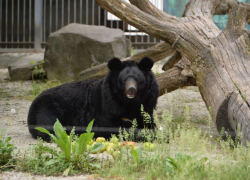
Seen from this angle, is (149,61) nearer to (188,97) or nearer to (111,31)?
(188,97)

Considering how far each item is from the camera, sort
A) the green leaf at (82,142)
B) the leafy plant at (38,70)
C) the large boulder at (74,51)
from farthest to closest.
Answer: the leafy plant at (38,70)
the large boulder at (74,51)
the green leaf at (82,142)

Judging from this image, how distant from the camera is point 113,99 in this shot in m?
4.86

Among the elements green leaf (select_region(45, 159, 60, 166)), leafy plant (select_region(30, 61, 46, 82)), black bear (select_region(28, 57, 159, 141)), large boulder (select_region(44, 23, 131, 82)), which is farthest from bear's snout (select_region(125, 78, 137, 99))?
leafy plant (select_region(30, 61, 46, 82))

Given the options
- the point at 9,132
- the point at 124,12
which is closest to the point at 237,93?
the point at 124,12

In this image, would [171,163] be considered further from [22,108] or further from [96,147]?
[22,108]

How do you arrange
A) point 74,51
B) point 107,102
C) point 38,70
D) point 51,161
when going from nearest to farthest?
point 51,161 → point 107,102 → point 74,51 → point 38,70

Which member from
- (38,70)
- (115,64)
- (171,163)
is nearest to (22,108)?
(115,64)

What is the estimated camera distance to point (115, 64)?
189 inches

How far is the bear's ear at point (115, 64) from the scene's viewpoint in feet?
15.6

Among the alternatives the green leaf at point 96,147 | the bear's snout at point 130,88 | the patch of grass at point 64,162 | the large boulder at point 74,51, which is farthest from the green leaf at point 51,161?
the large boulder at point 74,51

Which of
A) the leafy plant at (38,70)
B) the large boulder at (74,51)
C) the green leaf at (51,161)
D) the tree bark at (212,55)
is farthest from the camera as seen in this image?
the leafy plant at (38,70)

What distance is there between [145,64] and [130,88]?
19.5 inches

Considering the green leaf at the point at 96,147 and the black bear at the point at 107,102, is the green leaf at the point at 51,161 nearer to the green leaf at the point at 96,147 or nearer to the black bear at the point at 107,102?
the green leaf at the point at 96,147

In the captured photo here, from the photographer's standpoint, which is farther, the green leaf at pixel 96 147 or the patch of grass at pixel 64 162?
the green leaf at pixel 96 147
